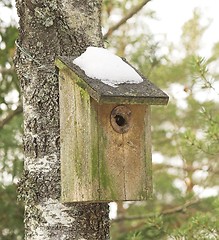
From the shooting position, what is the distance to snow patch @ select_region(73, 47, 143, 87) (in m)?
2.19

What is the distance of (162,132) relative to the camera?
6227 mm

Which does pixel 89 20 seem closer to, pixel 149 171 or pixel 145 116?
pixel 145 116

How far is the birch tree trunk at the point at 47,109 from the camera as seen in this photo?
226 centimetres

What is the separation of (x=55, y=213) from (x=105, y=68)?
0.48 m

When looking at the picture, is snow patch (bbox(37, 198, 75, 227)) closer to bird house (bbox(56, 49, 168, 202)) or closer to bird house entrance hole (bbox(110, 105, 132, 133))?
bird house (bbox(56, 49, 168, 202))

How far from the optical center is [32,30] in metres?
2.37

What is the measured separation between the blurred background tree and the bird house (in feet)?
2.21

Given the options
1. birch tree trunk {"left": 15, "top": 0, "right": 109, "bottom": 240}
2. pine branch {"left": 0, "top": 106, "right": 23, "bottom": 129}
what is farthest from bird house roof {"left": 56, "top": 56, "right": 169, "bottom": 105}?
pine branch {"left": 0, "top": 106, "right": 23, "bottom": 129}

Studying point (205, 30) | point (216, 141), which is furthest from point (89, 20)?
point (205, 30)

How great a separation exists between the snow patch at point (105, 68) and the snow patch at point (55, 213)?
0.42m

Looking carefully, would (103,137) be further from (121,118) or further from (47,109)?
(47,109)

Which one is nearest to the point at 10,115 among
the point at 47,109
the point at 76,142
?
the point at 47,109

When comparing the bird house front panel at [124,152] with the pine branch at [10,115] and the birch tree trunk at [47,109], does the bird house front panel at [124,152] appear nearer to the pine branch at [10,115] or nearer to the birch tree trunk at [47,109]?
the birch tree trunk at [47,109]

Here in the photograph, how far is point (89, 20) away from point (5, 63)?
1.88 metres
